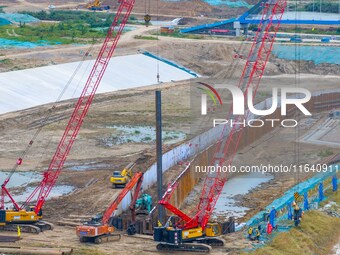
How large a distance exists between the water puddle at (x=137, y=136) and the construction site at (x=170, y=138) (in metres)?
0.13

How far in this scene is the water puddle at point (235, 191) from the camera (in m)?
50.2

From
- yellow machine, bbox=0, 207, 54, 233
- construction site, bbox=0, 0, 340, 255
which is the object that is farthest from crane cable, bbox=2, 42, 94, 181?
yellow machine, bbox=0, 207, 54, 233

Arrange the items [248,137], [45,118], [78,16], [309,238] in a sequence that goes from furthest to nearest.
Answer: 1. [78,16]
2. [45,118]
3. [248,137]
4. [309,238]

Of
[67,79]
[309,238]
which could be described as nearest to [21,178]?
[309,238]

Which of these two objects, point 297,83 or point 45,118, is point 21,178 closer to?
point 45,118

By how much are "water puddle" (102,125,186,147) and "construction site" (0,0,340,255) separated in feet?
0.42

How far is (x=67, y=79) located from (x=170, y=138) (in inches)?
713

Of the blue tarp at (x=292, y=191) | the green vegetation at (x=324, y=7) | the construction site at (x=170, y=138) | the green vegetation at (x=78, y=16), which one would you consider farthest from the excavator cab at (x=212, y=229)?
the green vegetation at (x=324, y=7)

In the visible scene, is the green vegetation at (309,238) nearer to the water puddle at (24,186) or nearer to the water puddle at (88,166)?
the water puddle at (24,186)

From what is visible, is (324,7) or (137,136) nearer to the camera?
(137,136)

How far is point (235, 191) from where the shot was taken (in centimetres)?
5541

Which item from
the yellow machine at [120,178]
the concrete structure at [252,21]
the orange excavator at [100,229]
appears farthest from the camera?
the concrete structure at [252,21]

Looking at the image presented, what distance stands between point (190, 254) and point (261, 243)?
277 cm

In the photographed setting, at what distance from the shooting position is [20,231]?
44250mm
